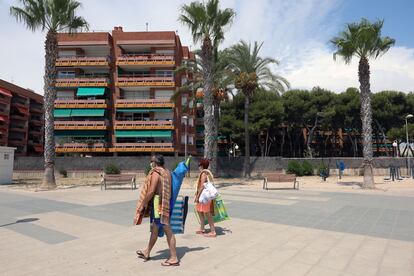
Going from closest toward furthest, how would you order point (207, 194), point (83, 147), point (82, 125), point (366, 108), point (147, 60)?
point (207, 194), point (366, 108), point (83, 147), point (82, 125), point (147, 60)

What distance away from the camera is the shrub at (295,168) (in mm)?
31578

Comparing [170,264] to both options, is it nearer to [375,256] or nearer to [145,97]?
[375,256]

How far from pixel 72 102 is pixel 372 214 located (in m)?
38.8

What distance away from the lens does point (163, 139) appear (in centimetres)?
4262

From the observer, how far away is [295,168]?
3167 cm

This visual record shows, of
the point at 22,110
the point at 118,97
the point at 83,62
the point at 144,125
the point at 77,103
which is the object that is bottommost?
the point at 144,125

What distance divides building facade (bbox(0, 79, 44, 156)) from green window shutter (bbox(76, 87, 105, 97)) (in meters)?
19.5

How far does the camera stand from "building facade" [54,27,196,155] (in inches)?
1625

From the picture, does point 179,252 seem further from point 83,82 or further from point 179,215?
point 83,82

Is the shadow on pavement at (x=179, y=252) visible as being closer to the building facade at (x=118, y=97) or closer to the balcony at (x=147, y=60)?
the building facade at (x=118, y=97)

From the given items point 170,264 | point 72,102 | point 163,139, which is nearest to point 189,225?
point 170,264

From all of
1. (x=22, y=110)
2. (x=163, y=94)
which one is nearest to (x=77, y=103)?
(x=163, y=94)

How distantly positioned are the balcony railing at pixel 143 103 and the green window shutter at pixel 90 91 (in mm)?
2347

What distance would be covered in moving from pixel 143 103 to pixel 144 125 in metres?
2.80
